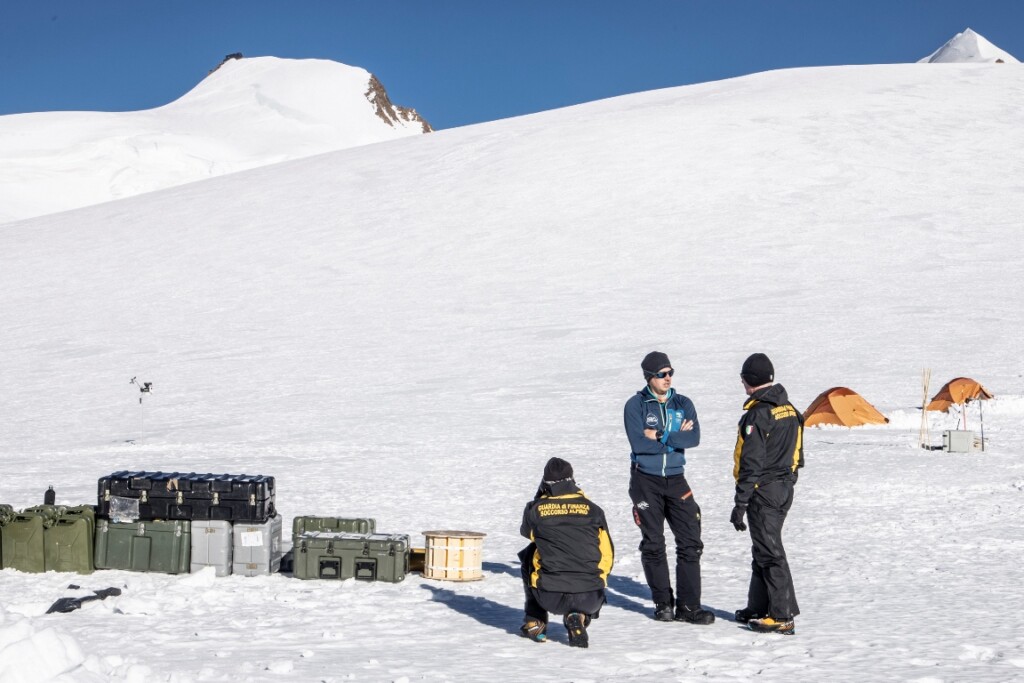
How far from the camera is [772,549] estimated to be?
649 cm

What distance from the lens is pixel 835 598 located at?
748 cm

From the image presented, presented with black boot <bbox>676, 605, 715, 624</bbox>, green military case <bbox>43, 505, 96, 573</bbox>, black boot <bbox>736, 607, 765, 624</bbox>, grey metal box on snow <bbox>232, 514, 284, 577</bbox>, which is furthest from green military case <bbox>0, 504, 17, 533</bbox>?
black boot <bbox>736, 607, 765, 624</bbox>

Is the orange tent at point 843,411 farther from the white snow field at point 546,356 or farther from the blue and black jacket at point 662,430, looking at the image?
the blue and black jacket at point 662,430

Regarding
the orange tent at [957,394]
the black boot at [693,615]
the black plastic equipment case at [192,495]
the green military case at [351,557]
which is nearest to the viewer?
the black boot at [693,615]

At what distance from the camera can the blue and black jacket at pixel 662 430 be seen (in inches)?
270

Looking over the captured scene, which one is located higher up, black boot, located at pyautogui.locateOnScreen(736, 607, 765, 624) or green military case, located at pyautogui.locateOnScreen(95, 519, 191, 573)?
green military case, located at pyautogui.locateOnScreen(95, 519, 191, 573)

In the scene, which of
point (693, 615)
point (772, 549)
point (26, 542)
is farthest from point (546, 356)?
point (772, 549)

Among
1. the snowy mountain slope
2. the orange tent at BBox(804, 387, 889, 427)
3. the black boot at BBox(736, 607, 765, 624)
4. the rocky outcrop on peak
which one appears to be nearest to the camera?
the black boot at BBox(736, 607, 765, 624)

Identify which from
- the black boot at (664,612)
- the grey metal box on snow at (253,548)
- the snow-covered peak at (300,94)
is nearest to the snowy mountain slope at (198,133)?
the snow-covered peak at (300,94)

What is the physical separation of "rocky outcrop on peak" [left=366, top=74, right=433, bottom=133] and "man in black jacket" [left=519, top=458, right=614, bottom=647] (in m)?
156

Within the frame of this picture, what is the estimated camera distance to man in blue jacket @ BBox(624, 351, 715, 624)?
6.82m

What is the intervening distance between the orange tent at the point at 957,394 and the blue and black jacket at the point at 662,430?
12.9m

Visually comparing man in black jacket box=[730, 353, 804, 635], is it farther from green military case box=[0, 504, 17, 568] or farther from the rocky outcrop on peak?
the rocky outcrop on peak

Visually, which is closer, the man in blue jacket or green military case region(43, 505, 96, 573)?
the man in blue jacket
